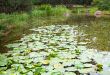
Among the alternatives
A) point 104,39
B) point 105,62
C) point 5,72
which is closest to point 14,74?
point 5,72

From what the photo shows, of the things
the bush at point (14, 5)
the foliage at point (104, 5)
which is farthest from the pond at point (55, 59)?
the foliage at point (104, 5)

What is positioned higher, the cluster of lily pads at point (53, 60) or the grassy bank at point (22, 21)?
the cluster of lily pads at point (53, 60)

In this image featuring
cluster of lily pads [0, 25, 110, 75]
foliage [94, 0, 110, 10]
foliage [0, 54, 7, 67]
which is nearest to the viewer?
cluster of lily pads [0, 25, 110, 75]

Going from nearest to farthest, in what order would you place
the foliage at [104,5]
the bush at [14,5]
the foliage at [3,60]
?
1. the foliage at [3,60]
2. the bush at [14,5]
3. the foliage at [104,5]

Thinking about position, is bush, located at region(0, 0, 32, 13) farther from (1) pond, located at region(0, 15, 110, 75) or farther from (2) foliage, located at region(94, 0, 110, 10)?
(2) foliage, located at region(94, 0, 110, 10)

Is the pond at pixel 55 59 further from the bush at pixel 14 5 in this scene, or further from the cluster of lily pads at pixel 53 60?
the bush at pixel 14 5

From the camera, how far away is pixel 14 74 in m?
5.47

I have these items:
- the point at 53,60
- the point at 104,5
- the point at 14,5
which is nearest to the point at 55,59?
the point at 53,60

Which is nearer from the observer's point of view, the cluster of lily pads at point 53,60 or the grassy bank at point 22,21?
the cluster of lily pads at point 53,60

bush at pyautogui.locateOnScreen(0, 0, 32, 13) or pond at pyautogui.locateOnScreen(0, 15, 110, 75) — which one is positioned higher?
bush at pyautogui.locateOnScreen(0, 0, 32, 13)

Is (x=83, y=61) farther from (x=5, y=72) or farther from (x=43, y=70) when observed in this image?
(x=5, y=72)

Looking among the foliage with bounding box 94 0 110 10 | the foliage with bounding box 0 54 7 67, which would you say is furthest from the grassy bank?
the foliage with bounding box 94 0 110 10

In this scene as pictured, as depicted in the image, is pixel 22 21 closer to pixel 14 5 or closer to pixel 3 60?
pixel 14 5

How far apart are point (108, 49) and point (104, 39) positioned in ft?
5.57
